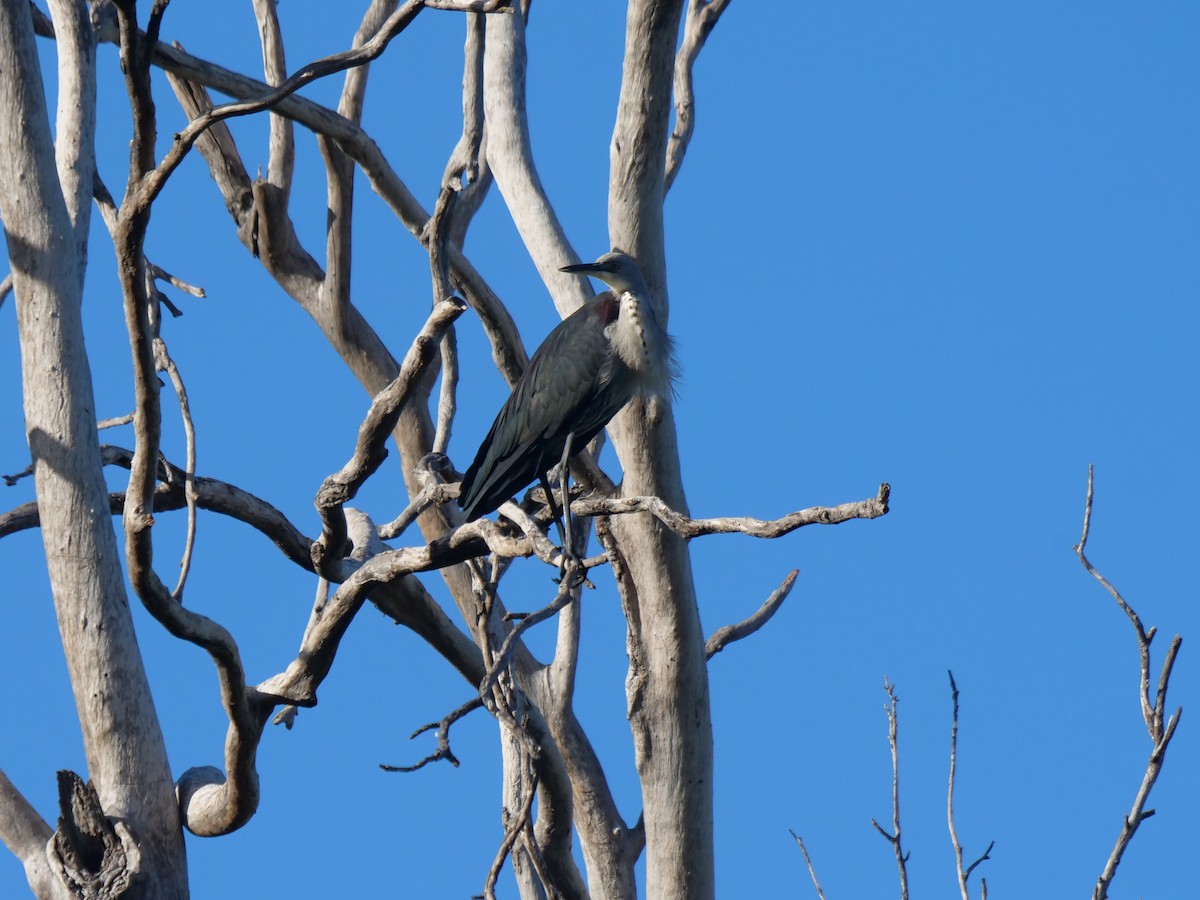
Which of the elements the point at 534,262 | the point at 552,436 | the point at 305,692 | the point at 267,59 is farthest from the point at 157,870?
the point at 267,59

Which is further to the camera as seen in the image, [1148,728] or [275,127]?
[275,127]

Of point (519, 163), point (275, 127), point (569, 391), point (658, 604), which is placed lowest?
point (658, 604)

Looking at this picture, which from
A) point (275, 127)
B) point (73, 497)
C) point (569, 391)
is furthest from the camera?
point (275, 127)

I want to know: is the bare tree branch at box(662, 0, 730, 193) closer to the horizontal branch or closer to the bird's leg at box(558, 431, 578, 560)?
the bird's leg at box(558, 431, 578, 560)

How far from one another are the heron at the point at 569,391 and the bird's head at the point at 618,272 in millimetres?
62

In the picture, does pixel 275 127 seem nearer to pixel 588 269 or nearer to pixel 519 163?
pixel 519 163

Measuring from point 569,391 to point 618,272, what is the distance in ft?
A: 2.46

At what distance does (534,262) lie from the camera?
7496mm

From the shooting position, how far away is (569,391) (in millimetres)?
5746

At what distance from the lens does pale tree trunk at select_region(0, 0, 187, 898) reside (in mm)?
5340

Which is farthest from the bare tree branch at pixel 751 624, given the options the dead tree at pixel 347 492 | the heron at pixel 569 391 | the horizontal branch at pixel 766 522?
the horizontal branch at pixel 766 522

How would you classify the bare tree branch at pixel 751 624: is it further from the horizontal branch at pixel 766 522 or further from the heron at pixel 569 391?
the horizontal branch at pixel 766 522

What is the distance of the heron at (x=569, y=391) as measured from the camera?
5566 mm

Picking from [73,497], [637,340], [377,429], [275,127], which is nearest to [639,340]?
[637,340]
